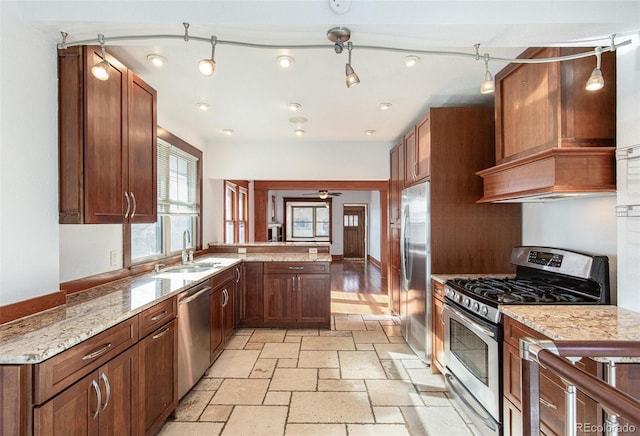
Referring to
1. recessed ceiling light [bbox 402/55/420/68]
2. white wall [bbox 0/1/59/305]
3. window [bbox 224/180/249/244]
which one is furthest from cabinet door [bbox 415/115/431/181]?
window [bbox 224/180/249/244]

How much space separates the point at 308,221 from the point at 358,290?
5097mm

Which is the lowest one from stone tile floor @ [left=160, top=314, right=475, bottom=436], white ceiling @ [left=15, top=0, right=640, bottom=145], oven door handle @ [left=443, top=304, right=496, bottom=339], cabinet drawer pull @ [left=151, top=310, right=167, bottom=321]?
stone tile floor @ [left=160, top=314, right=475, bottom=436]

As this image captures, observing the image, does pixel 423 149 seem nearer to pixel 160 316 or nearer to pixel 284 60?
pixel 284 60

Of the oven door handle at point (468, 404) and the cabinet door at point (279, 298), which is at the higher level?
the cabinet door at point (279, 298)

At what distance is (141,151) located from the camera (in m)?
2.28

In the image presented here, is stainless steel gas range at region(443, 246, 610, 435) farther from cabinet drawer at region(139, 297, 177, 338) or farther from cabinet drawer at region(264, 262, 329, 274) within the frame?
cabinet drawer at region(139, 297, 177, 338)

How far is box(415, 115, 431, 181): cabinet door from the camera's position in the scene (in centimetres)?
294

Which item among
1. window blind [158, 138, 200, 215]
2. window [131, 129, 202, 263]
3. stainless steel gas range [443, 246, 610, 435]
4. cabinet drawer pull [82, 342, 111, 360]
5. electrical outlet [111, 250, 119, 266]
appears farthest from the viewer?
window blind [158, 138, 200, 215]

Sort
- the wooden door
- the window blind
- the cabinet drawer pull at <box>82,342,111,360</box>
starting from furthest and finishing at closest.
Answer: the wooden door, the window blind, the cabinet drawer pull at <box>82,342,111,360</box>

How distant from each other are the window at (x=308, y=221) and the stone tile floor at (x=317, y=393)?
293 inches

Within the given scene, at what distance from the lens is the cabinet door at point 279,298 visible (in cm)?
400

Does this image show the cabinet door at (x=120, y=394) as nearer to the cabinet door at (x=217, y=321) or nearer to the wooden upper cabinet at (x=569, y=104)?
the cabinet door at (x=217, y=321)

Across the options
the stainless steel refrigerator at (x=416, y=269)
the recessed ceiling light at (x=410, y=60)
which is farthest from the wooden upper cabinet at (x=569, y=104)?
the stainless steel refrigerator at (x=416, y=269)

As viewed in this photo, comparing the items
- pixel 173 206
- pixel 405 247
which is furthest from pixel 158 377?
pixel 405 247
